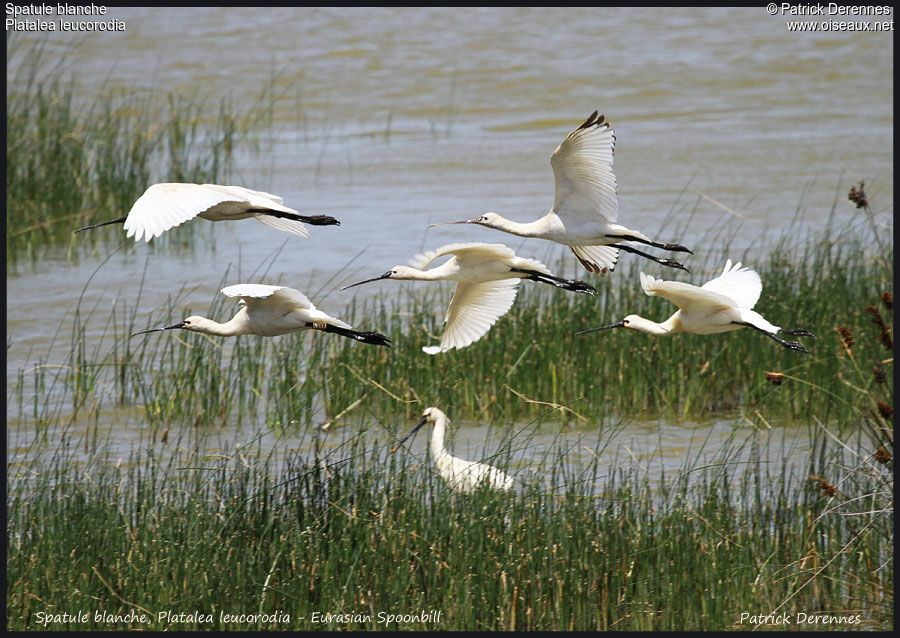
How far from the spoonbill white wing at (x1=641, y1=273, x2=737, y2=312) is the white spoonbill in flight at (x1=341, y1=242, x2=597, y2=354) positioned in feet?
1.72

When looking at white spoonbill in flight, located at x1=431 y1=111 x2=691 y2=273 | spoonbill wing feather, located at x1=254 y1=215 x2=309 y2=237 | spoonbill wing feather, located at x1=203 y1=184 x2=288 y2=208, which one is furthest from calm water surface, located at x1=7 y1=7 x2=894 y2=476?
spoonbill wing feather, located at x1=203 y1=184 x2=288 y2=208

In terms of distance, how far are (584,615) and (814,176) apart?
8.98m

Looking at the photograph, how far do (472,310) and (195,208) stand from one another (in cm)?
217

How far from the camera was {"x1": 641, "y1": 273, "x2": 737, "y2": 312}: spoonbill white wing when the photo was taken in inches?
228

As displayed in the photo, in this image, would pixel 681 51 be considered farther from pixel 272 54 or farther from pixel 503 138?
pixel 272 54

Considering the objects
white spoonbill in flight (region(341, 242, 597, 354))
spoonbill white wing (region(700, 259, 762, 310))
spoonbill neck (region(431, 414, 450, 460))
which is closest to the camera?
spoonbill white wing (region(700, 259, 762, 310))

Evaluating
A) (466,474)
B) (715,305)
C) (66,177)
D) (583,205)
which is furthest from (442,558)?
(66,177)

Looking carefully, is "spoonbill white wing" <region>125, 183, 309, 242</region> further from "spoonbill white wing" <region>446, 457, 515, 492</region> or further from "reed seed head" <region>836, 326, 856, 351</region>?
"reed seed head" <region>836, 326, 856, 351</region>

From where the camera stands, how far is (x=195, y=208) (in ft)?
17.9

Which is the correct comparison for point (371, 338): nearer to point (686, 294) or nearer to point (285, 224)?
point (285, 224)

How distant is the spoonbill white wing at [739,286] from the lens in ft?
20.8

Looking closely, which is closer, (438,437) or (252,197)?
(252,197)

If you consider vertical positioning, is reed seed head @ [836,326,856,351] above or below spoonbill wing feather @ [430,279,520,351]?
above

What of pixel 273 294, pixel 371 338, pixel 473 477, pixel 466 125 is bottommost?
pixel 473 477
